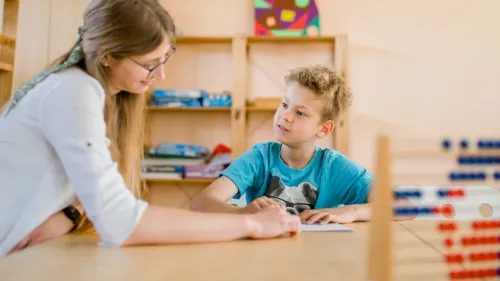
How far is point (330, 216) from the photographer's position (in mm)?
1137

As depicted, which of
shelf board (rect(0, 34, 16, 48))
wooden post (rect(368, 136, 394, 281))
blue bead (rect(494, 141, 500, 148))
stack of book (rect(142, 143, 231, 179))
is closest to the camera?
wooden post (rect(368, 136, 394, 281))

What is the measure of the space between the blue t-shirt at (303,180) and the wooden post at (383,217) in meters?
0.87

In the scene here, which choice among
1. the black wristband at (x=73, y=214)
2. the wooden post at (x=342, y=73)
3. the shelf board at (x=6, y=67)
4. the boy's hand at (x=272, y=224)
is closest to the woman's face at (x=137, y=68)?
the black wristband at (x=73, y=214)

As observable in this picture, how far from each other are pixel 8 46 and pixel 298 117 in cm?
166

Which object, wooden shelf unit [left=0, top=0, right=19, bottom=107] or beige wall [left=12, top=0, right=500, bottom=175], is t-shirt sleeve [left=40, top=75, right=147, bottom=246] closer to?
wooden shelf unit [left=0, top=0, right=19, bottom=107]

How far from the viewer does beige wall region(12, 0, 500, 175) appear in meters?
3.14

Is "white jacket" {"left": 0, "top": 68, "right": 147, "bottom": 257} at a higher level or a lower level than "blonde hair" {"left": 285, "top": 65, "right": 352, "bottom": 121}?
lower

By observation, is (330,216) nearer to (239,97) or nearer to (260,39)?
(239,97)

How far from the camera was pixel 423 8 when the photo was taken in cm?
319

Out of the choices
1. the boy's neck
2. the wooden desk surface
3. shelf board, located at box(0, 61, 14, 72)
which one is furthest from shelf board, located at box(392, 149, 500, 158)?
shelf board, located at box(0, 61, 14, 72)

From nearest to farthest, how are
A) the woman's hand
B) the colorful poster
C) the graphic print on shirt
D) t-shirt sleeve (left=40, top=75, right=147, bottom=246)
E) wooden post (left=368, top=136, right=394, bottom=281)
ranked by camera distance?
wooden post (left=368, top=136, right=394, bottom=281) < t-shirt sleeve (left=40, top=75, right=147, bottom=246) < the woman's hand < the graphic print on shirt < the colorful poster

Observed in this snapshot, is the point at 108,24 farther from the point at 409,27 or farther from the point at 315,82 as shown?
the point at 409,27

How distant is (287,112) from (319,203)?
0.98 ft

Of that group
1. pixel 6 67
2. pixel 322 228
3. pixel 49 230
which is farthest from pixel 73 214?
pixel 6 67
